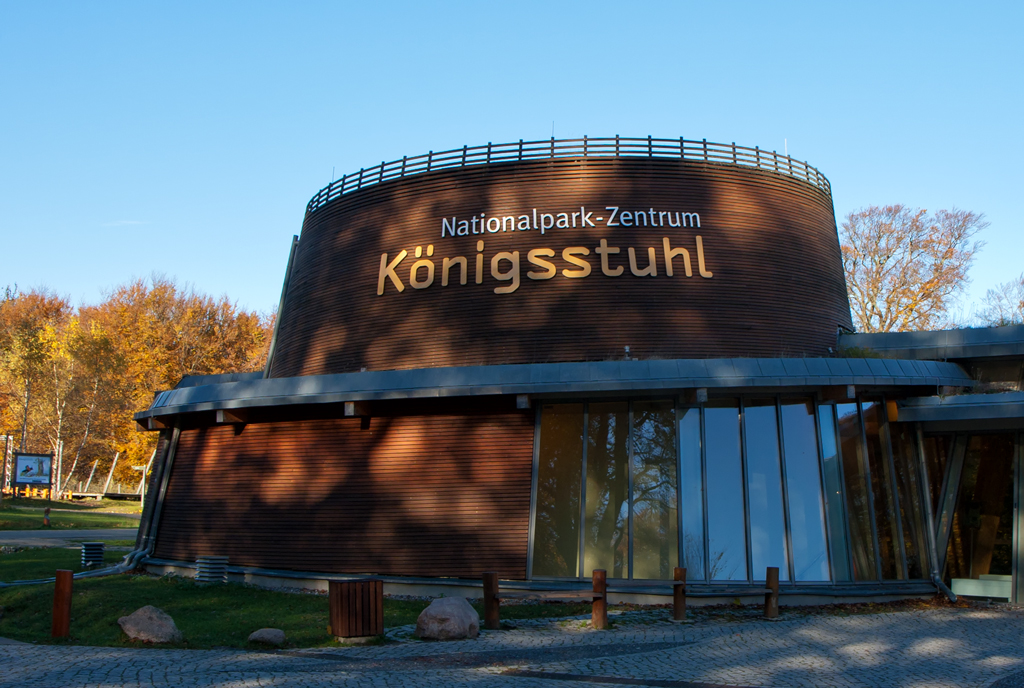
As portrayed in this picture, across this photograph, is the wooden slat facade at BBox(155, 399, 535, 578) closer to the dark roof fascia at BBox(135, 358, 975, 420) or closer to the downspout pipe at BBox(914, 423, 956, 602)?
the dark roof fascia at BBox(135, 358, 975, 420)

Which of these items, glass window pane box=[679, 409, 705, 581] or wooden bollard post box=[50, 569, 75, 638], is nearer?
wooden bollard post box=[50, 569, 75, 638]

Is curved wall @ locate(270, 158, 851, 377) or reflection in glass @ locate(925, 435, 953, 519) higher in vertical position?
curved wall @ locate(270, 158, 851, 377)

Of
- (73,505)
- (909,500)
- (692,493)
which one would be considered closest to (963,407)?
(909,500)

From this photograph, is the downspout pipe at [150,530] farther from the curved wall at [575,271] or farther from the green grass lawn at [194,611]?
the curved wall at [575,271]

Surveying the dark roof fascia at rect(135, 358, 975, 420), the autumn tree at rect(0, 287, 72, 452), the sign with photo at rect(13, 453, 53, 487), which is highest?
the autumn tree at rect(0, 287, 72, 452)

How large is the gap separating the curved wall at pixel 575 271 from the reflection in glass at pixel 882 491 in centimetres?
207

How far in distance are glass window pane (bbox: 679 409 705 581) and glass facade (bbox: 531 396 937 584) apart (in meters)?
0.02

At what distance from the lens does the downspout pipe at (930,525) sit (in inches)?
604

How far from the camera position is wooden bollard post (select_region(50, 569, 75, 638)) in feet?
38.2

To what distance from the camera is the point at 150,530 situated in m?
19.4

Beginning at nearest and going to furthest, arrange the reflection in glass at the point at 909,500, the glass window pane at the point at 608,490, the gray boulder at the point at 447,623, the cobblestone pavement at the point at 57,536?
the gray boulder at the point at 447,623
the glass window pane at the point at 608,490
the reflection in glass at the point at 909,500
the cobblestone pavement at the point at 57,536

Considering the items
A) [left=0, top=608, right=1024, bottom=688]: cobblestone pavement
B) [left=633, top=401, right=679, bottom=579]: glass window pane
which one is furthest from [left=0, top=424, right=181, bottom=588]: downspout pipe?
[left=633, top=401, right=679, bottom=579]: glass window pane

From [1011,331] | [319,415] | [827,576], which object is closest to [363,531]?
[319,415]

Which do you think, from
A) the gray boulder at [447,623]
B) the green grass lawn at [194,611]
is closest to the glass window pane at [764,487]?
the green grass lawn at [194,611]
